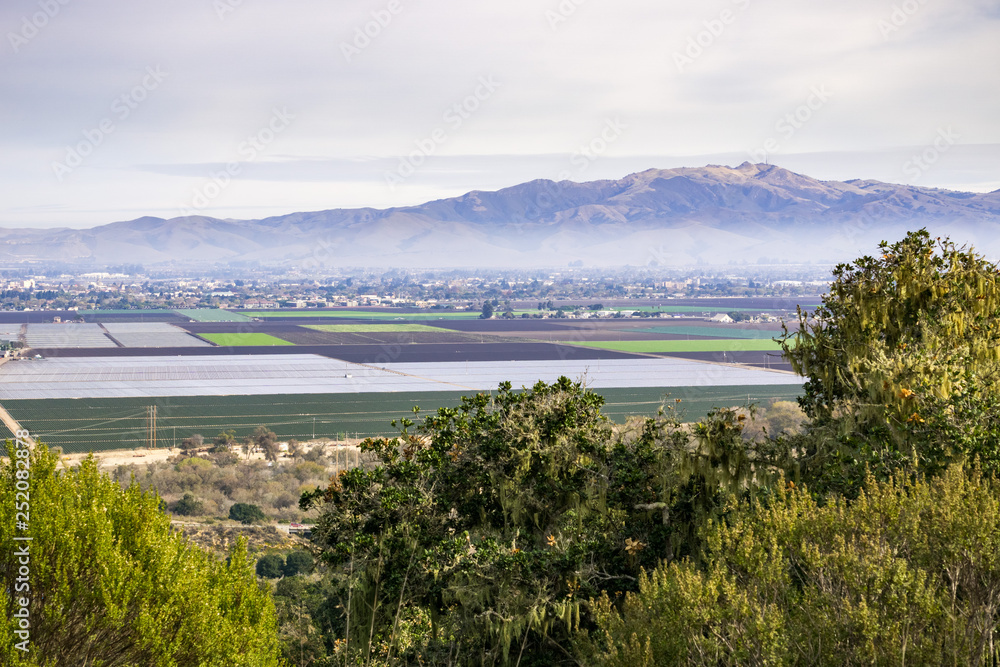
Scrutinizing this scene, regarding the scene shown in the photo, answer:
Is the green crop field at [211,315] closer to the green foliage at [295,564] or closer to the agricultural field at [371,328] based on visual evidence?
the agricultural field at [371,328]

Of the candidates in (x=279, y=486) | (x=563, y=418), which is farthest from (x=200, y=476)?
(x=563, y=418)

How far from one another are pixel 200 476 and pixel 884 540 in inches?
1595

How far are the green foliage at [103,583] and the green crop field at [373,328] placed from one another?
125336mm

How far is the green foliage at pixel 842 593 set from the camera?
5.29 meters

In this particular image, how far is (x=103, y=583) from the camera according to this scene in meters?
6.39

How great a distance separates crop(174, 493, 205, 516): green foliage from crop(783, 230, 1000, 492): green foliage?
100ft

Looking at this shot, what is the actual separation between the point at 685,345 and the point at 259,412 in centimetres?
6267

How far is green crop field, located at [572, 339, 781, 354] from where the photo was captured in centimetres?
10531

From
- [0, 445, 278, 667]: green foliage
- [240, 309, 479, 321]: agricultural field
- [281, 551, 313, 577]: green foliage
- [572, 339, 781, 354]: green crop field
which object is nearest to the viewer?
[0, 445, 278, 667]: green foliage

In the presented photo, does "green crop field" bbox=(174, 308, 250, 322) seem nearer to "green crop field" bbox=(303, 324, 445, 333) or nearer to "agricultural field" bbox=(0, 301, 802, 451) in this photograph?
"agricultural field" bbox=(0, 301, 802, 451)

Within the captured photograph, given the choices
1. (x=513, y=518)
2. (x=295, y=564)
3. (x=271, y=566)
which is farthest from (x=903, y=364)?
(x=271, y=566)

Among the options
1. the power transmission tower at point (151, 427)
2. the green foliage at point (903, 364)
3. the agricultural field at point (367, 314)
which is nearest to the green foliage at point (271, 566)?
the green foliage at point (903, 364)

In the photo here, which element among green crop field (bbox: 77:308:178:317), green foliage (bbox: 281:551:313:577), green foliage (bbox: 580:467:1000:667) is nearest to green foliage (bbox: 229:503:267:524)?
green foliage (bbox: 281:551:313:577)

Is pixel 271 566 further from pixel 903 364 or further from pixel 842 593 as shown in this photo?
pixel 842 593
